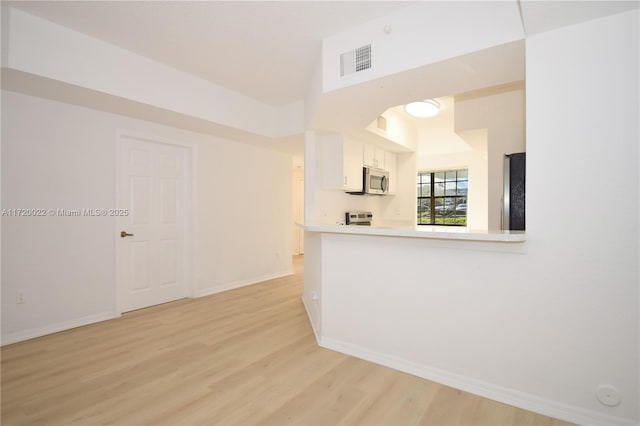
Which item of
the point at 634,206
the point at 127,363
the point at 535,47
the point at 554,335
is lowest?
the point at 127,363

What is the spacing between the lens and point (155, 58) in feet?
10.7

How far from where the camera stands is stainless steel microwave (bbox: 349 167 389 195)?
496cm

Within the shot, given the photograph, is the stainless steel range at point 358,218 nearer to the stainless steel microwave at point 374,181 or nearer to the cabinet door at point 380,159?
the stainless steel microwave at point 374,181

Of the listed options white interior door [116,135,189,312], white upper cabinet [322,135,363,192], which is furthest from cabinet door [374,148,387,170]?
white interior door [116,135,189,312]

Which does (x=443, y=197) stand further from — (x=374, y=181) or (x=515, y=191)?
(x=515, y=191)

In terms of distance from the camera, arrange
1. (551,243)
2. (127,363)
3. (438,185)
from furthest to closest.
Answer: (438,185)
(127,363)
(551,243)

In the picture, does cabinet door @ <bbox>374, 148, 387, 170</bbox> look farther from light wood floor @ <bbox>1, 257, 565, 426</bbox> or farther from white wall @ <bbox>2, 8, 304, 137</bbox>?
light wood floor @ <bbox>1, 257, 565, 426</bbox>

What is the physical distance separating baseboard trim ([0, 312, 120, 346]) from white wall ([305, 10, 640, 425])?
3.31 metres

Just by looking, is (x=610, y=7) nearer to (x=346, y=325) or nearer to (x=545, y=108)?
(x=545, y=108)

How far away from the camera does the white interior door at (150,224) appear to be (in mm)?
3824

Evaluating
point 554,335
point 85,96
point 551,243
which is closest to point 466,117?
point 551,243

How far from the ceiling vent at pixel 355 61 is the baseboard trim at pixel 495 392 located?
2213 millimetres

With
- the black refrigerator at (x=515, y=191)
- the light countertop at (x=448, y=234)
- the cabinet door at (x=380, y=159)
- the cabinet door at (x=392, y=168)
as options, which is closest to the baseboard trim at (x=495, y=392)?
the light countertop at (x=448, y=234)

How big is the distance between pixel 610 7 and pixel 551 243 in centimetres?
124
